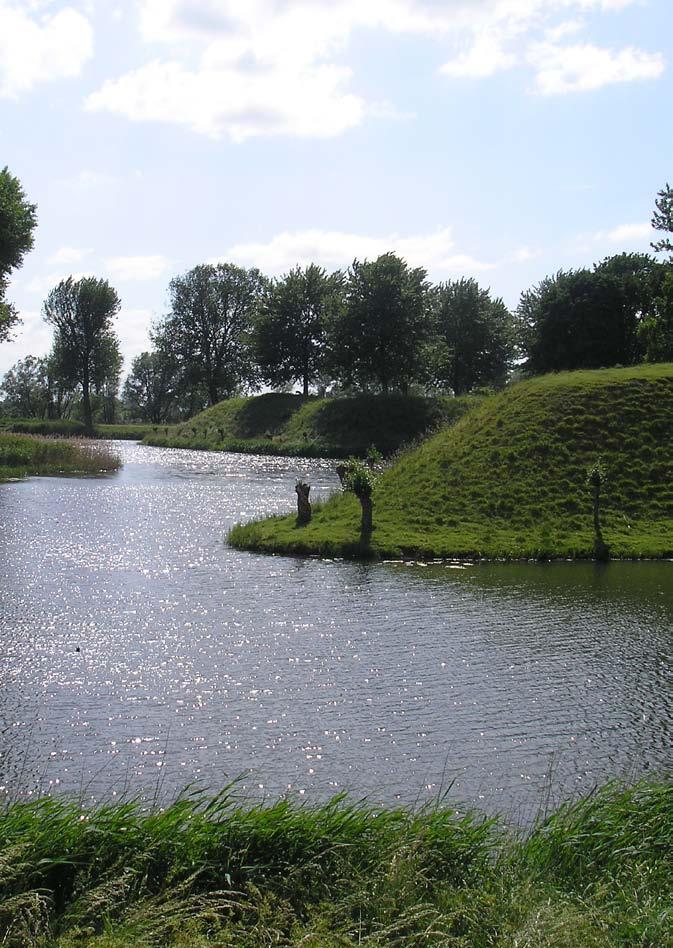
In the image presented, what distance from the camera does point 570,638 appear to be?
2033 centimetres

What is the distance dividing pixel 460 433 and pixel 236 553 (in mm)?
16066

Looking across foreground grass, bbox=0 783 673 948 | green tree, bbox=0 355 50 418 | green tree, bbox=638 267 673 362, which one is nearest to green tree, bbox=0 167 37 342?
green tree, bbox=638 267 673 362

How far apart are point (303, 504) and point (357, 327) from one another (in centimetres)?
6304

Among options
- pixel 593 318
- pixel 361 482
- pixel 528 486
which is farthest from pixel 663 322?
pixel 593 318

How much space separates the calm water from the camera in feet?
41.9

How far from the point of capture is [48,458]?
218ft

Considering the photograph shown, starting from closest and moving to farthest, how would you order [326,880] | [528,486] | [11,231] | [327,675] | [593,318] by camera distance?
[326,880]
[327,675]
[528,486]
[11,231]
[593,318]

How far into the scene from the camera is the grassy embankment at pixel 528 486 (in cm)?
3206

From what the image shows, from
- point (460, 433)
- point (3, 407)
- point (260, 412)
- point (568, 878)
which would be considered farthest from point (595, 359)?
point (3, 407)

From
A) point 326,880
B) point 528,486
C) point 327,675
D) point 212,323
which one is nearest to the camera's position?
point 326,880

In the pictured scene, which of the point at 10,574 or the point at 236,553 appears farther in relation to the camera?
the point at 236,553

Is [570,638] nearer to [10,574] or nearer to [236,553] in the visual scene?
[236,553]

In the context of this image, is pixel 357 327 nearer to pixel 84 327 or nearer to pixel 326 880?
pixel 84 327

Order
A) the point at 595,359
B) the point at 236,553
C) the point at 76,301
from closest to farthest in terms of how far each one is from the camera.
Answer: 1. the point at 236,553
2. the point at 595,359
3. the point at 76,301
